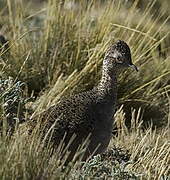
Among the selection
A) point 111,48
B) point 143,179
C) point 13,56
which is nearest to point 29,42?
point 13,56

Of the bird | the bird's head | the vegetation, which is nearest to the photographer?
the bird

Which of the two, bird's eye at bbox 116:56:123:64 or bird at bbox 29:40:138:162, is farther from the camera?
bird's eye at bbox 116:56:123:64

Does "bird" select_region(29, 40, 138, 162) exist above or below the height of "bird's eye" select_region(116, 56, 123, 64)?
below

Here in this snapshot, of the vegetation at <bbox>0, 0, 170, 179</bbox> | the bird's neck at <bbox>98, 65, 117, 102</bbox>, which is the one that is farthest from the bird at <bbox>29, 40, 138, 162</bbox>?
the vegetation at <bbox>0, 0, 170, 179</bbox>

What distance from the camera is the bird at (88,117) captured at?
4184 mm

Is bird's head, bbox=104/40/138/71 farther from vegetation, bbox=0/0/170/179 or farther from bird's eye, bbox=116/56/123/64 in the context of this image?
vegetation, bbox=0/0/170/179

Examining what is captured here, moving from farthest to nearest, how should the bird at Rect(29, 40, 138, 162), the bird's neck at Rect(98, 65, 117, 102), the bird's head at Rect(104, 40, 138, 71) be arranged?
1. the bird's head at Rect(104, 40, 138, 71)
2. the bird's neck at Rect(98, 65, 117, 102)
3. the bird at Rect(29, 40, 138, 162)

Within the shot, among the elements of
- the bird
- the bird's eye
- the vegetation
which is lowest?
the vegetation

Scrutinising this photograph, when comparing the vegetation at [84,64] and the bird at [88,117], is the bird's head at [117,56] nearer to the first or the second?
the bird at [88,117]

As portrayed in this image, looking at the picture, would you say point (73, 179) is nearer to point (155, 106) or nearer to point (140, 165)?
point (140, 165)

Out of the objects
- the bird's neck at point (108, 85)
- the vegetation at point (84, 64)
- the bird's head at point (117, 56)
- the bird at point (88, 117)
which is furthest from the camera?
the vegetation at point (84, 64)

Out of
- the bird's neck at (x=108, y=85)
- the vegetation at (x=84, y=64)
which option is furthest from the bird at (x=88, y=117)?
the vegetation at (x=84, y=64)

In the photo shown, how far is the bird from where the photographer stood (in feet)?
13.7

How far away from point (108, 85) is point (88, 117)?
1.44 ft
